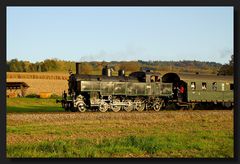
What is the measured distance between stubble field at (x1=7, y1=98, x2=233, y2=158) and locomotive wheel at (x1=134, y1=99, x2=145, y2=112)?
506 cm

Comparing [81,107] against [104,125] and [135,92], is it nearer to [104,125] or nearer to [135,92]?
[135,92]

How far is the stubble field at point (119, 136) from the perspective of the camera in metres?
14.3

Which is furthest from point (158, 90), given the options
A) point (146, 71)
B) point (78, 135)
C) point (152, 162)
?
point (152, 162)

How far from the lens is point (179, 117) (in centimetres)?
2456

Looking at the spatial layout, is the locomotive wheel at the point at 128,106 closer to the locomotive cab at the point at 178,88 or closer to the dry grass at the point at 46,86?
the locomotive cab at the point at 178,88

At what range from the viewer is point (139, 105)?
98.5 feet

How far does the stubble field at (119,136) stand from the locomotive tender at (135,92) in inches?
176

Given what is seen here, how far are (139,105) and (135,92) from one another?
3.17ft

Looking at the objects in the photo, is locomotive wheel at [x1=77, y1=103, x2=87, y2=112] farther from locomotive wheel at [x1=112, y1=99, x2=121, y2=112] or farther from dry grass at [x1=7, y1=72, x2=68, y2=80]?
dry grass at [x1=7, y1=72, x2=68, y2=80]

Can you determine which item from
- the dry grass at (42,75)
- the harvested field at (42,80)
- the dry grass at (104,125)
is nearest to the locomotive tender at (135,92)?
the dry grass at (104,125)

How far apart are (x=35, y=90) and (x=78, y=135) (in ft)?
120

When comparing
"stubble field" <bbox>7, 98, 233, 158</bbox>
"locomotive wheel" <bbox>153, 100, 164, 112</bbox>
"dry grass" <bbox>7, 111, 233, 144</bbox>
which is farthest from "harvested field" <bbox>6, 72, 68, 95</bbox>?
"stubble field" <bbox>7, 98, 233, 158</bbox>

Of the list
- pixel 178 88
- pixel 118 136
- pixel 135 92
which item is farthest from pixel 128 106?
pixel 118 136

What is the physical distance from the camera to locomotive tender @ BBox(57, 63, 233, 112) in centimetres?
2811
